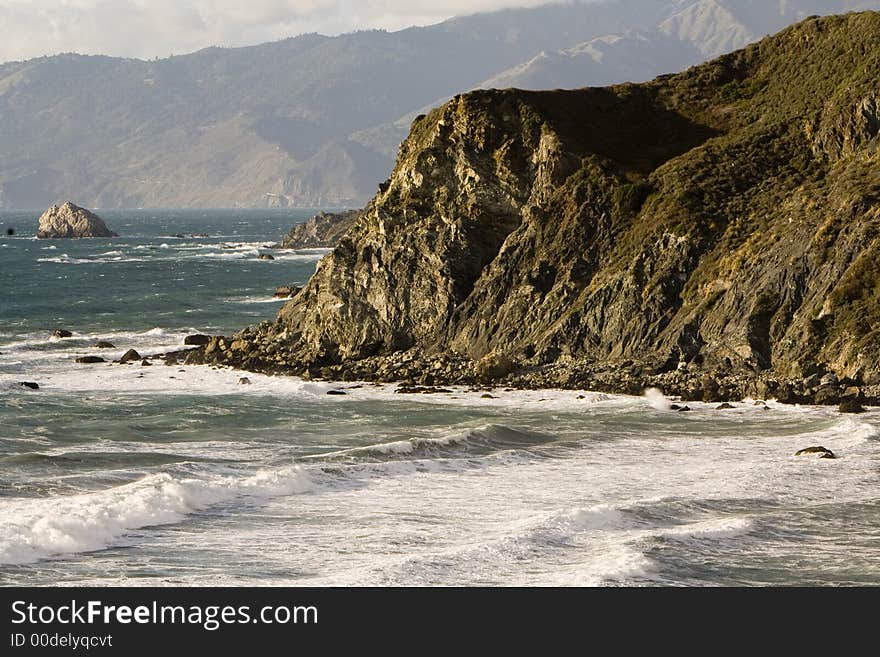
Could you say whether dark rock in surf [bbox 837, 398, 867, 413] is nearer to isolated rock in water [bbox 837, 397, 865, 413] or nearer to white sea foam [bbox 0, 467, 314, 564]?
isolated rock in water [bbox 837, 397, 865, 413]

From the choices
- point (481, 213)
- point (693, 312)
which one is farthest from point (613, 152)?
point (693, 312)

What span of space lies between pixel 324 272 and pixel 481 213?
→ 358 inches

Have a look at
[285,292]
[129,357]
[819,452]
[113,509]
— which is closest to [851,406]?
[819,452]

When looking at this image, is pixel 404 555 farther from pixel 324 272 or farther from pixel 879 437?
pixel 324 272

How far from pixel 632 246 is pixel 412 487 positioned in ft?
91.6

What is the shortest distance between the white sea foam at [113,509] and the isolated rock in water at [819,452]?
1608 centimetres

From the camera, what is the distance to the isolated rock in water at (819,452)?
42688 millimetres

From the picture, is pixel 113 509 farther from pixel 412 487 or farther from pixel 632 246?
pixel 632 246

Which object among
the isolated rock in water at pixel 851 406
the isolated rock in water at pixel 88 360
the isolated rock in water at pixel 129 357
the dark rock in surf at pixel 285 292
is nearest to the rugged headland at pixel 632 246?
the isolated rock in water at pixel 851 406

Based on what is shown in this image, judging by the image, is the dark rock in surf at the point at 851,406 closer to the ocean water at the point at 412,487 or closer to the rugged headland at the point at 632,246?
the ocean water at the point at 412,487

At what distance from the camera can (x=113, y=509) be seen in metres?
35.2

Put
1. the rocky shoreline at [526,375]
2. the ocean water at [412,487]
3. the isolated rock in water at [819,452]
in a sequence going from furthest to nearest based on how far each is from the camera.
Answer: the rocky shoreline at [526,375] < the isolated rock in water at [819,452] < the ocean water at [412,487]

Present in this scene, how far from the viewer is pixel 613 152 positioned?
7150 cm

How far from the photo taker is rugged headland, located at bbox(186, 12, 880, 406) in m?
57.0
